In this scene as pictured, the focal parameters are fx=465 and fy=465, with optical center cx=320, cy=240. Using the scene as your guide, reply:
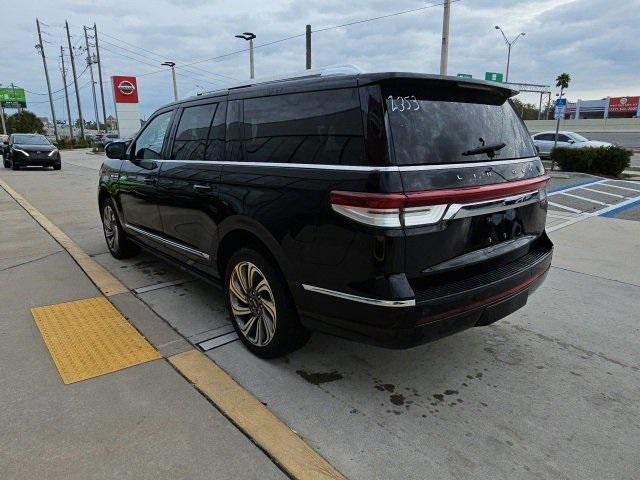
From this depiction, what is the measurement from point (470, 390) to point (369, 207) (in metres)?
1.43

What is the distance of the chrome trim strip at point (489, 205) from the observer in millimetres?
2447

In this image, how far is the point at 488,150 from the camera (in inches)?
110

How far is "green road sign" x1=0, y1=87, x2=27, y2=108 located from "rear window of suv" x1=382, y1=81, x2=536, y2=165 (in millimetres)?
96865

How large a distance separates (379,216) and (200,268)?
2.11 meters

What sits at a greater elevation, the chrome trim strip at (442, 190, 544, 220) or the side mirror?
the side mirror

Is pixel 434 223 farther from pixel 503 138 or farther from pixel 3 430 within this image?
pixel 3 430

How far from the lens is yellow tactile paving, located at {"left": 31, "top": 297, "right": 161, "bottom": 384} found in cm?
318

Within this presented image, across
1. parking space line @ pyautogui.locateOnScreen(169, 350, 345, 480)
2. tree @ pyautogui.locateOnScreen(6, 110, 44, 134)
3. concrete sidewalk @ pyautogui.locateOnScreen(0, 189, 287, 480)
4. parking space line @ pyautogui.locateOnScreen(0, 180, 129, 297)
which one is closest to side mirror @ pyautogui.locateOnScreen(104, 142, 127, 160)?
parking space line @ pyautogui.locateOnScreen(0, 180, 129, 297)

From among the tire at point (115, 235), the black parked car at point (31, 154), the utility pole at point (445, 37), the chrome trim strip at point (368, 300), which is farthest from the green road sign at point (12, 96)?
the chrome trim strip at point (368, 300)

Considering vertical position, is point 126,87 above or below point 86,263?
above

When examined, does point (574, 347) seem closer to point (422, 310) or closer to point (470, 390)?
point (470, 390)

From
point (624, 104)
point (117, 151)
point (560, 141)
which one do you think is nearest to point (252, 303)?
point (117, 151)

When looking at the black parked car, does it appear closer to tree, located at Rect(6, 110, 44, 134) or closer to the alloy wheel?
the alloy wheel

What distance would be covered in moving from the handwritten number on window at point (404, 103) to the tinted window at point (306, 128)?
18 cm
